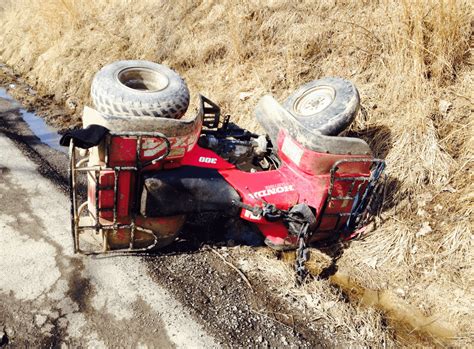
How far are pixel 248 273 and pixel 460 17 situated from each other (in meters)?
3.59

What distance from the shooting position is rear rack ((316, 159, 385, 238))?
3.68 meters

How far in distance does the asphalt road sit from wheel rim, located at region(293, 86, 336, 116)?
84.7 inches

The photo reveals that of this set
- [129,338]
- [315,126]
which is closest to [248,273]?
[129,338]

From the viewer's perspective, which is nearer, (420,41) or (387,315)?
(387,315)

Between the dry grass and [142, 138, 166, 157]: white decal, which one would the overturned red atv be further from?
the dry grass

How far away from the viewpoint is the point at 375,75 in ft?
18.0

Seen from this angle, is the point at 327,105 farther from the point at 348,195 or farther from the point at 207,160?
the point at 207,160

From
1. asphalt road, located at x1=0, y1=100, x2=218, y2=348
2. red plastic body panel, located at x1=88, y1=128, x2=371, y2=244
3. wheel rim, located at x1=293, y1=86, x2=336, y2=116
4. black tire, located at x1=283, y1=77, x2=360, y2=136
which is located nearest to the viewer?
asphalt road, located at x1=0, y1=100, x2=218, y2=348

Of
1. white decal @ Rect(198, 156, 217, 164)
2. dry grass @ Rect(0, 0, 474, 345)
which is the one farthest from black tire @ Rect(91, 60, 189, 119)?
dry grass @ Rect(0, 0, 474, 345)

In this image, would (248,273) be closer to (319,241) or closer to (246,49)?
(319,241)

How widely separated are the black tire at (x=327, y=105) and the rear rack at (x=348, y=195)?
1.44 ft

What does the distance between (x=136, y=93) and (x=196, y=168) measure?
2.45 feet

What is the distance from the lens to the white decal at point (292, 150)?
3.69 metres

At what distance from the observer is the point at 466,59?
4.87 m
